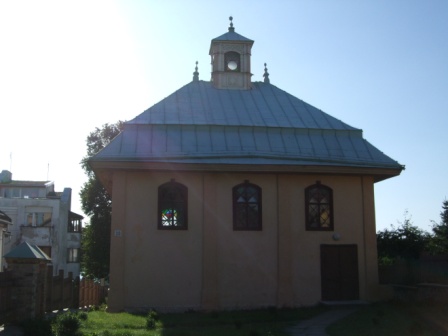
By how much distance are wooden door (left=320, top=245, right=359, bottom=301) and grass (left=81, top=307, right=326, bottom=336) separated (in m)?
1.43

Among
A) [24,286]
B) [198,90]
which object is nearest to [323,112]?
[198,90]

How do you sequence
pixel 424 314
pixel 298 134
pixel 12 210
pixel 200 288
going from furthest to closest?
pixel 12 210, pixel 298 134, pixel 200 288, pixel 424 314

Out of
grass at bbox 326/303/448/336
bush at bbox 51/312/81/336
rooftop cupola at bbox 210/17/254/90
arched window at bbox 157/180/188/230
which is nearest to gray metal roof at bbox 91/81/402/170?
arched window at bbox 157/180/188/230

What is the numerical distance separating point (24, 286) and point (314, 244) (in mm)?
9908

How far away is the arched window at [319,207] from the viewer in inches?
768

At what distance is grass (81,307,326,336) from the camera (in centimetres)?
1216

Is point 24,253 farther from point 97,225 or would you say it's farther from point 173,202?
point 97,225

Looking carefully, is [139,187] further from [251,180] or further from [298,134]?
[298,134]

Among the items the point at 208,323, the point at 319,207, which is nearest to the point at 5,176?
the point at 319,207

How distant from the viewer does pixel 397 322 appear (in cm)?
1306

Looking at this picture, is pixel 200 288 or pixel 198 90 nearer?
pixel 200 288

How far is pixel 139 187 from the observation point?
61.8ft

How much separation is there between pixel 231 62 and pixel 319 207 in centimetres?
746

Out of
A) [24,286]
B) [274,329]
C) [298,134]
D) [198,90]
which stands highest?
[198,90]
